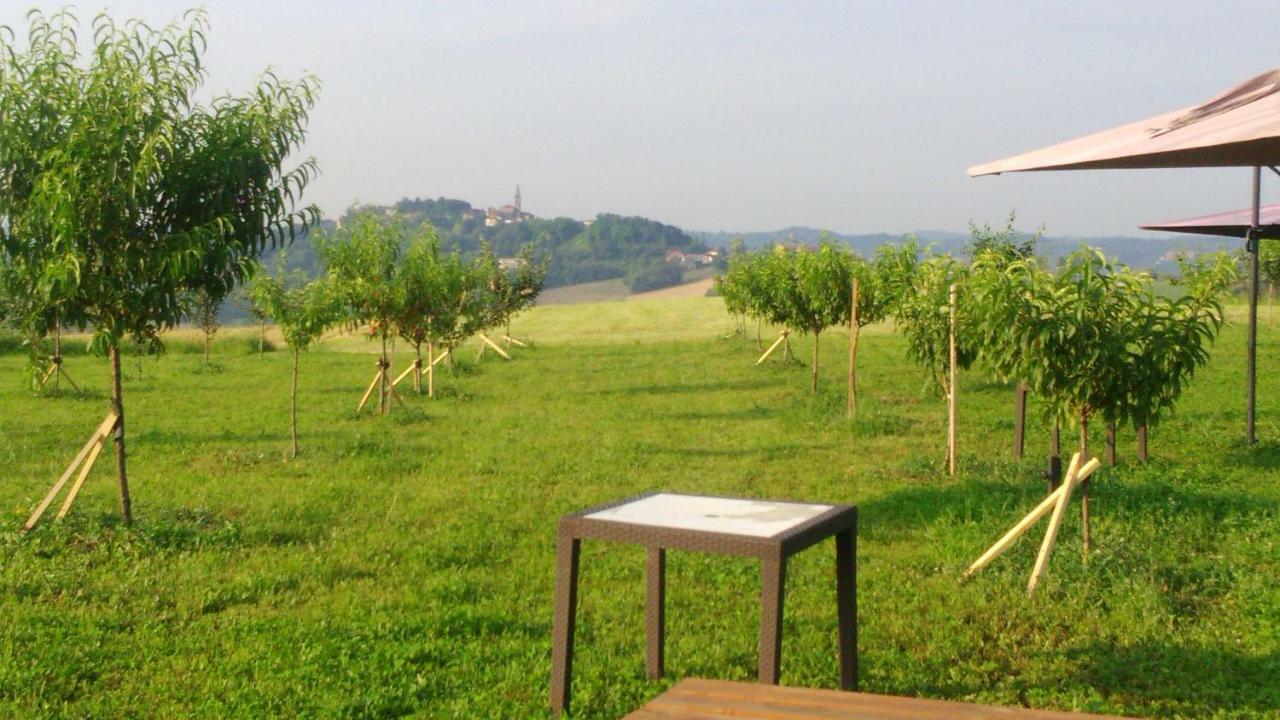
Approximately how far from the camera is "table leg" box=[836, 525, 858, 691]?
4.80 meters

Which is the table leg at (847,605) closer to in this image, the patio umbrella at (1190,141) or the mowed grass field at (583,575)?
the mowed grass field at (583,575)

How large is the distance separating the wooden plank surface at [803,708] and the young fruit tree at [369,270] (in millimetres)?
14137

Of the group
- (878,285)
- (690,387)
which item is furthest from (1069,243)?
(878,285)

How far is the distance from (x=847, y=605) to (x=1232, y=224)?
932 cm

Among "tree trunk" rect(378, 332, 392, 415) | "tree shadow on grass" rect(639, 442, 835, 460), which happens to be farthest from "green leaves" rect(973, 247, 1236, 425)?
"tree trunk" rect(378, 332, 392, 415)

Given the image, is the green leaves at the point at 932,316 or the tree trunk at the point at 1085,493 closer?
the tree trunk at the point at 1085,493

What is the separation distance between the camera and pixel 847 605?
16.1ft

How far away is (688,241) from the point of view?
114 meters

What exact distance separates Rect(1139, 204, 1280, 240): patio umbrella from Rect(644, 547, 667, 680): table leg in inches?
347

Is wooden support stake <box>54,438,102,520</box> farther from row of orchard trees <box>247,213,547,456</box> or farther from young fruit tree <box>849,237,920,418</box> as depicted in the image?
young fruit tree <box>849,237,920,418</box>

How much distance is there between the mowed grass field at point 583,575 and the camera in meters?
5.41

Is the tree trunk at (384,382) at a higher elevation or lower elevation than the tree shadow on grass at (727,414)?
higher

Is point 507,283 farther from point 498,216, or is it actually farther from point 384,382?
point 498,216

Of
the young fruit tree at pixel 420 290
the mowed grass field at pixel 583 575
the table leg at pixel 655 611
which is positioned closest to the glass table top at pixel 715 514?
the table leg at pixel 655 611
